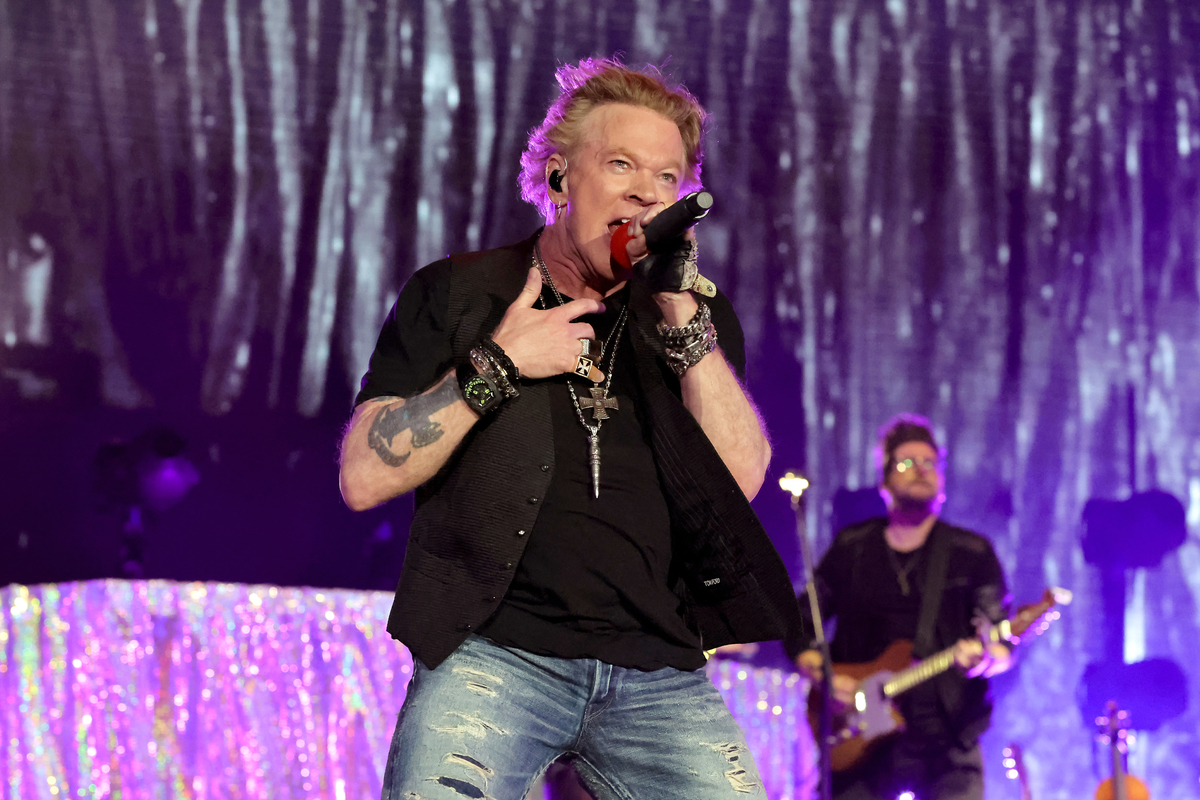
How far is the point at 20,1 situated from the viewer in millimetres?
4305

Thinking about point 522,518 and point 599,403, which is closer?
point 522,518

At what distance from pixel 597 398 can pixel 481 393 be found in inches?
8.5

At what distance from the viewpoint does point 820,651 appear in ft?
13.1

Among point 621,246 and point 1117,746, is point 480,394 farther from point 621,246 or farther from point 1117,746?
point 1117,746

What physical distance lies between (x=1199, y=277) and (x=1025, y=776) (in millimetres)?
2394

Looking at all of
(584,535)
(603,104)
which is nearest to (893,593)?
(603,104)

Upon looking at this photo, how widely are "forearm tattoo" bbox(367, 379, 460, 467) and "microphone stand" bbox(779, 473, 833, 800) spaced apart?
2.13m

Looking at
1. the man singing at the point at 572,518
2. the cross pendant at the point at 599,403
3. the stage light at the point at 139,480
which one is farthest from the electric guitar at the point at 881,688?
the cross pendant at the point at 599,403

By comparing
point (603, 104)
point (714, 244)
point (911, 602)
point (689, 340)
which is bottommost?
point (911, 602)

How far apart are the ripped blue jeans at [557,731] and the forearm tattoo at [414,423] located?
Result: 10.6 inches

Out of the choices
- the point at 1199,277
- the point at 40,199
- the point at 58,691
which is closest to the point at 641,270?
the point at 58,691

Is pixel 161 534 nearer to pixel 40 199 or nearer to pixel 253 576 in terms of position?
pixel 253 576

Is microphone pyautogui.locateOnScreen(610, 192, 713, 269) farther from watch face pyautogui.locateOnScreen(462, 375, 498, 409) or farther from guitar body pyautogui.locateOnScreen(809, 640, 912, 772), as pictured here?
guitar body pyautogui.locateOnScreen(809, 640, 912, 772)

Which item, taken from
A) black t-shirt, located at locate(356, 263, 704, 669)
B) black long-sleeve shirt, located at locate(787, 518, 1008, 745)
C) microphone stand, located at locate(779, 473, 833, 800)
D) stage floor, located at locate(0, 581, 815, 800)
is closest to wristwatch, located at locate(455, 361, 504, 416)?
black t-shirt, located at locate(356, 263, 704, 669)
